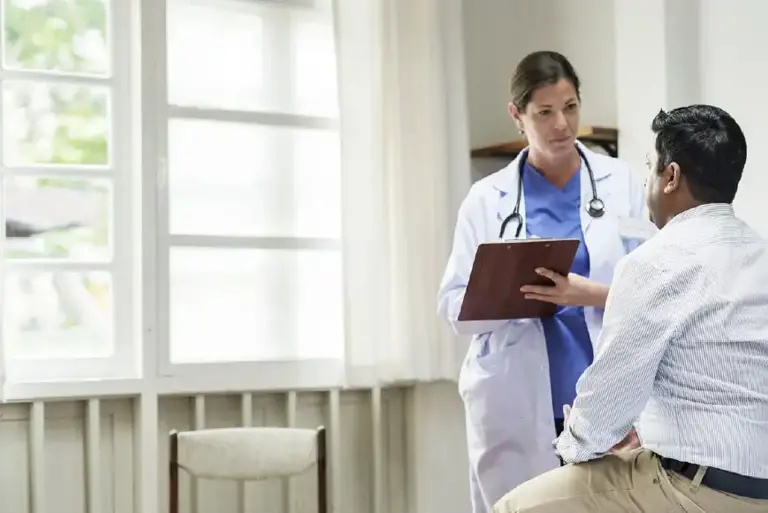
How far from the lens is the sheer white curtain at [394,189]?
318cm

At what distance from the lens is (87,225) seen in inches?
121

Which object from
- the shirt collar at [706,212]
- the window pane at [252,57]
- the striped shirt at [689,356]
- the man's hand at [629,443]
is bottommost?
the man's hand at [629,443]

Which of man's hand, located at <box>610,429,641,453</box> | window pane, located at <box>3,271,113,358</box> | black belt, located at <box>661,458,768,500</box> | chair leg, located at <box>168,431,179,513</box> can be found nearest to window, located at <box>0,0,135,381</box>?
window pane, located at <box>3,271,113,358</box>

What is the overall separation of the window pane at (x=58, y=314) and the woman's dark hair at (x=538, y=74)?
139 centimetres

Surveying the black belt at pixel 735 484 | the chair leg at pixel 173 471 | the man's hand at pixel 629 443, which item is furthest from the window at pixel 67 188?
the black belt at pixel 735 484

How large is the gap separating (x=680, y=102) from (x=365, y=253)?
104cm

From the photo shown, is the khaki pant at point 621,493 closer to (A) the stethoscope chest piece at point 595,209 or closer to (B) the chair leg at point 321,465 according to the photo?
(A) the stethoscope chest piece at point 595,209

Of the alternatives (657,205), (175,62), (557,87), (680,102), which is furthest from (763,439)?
(175,62)

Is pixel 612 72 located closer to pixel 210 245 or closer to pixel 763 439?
pixel 210 245

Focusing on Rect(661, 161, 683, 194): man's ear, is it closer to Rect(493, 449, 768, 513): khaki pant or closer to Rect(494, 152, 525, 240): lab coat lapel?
Rect(493, 449, 768, 513): khaki pant

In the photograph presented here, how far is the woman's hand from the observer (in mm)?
2219

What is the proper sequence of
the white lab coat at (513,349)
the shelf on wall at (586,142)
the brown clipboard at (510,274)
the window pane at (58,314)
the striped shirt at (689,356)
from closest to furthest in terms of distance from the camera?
the striped shirt at (689,356)
the brown clipboard at (510,274)
the white lab coat at (513,349)
the window pane at (58,314)
the shelf on wall at (586,142)

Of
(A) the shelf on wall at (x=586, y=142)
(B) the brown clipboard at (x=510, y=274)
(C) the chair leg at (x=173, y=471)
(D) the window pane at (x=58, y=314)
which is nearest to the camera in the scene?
(B) the brown clipboard at (x=510, y=274)

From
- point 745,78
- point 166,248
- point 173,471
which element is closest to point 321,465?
point 173,471
